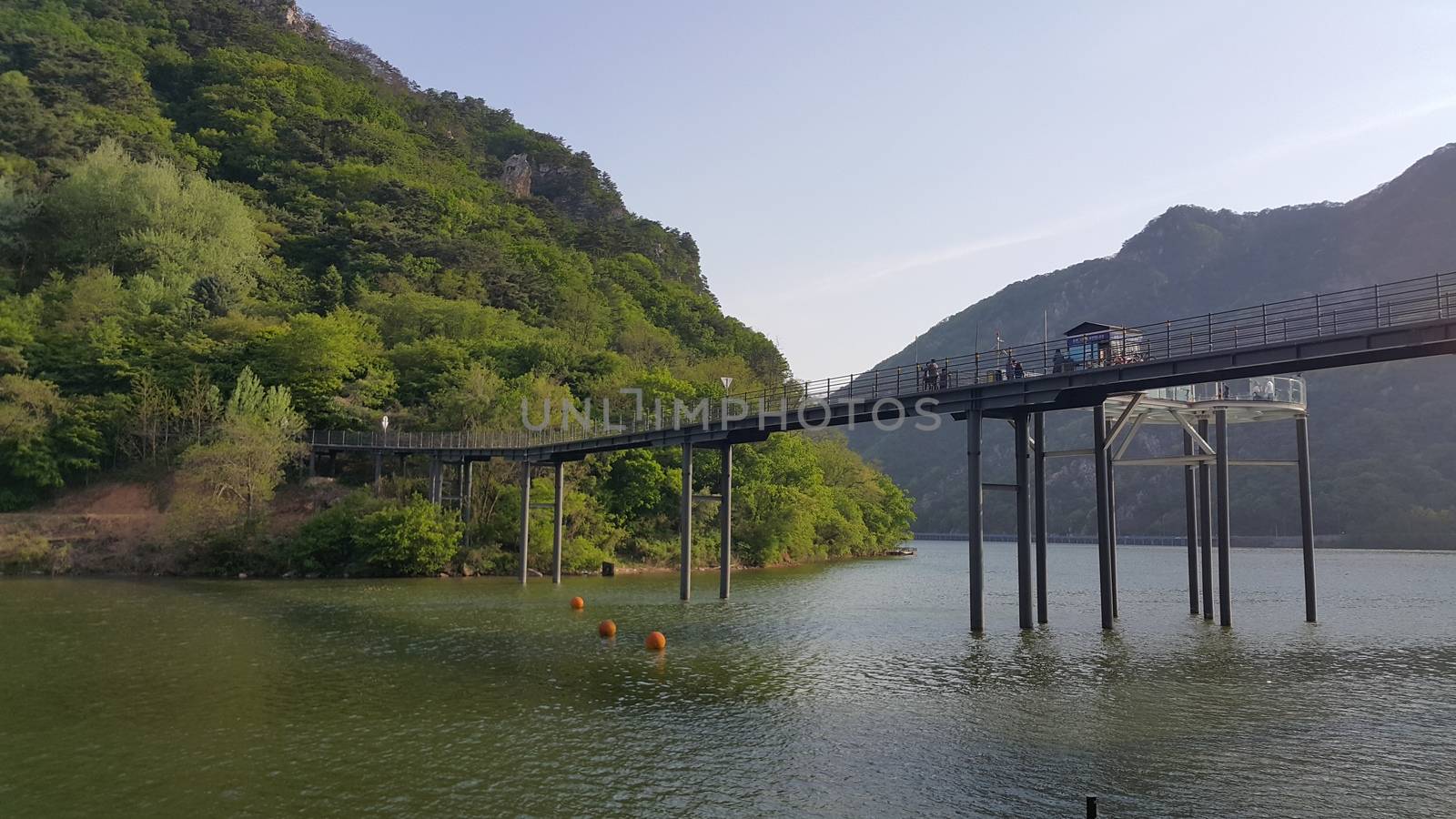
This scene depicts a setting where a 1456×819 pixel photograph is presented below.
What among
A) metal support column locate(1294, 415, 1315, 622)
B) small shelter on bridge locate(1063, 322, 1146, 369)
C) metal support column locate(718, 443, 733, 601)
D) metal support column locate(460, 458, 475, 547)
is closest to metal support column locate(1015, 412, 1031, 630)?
small shelter on bridge locate(1063, 322, 1146, 369)

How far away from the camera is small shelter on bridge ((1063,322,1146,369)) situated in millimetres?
31594

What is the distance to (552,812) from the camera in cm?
1427

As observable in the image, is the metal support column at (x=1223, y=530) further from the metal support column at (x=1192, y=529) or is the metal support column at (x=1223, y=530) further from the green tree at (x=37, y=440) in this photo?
the green tree at (x=37, y=440)

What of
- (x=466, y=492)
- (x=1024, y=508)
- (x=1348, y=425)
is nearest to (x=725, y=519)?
(x=1024, y=508)

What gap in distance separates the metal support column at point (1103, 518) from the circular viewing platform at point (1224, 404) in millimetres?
3653

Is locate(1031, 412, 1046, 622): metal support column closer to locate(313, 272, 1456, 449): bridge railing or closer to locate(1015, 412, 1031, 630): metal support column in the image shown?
locate(1015, 412, 1031, 630): metal support column

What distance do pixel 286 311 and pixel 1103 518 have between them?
262 feet

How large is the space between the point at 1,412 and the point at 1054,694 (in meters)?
70.7

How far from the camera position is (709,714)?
21.4 metres

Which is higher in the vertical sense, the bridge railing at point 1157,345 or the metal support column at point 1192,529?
the bridge railing at point 1157,345

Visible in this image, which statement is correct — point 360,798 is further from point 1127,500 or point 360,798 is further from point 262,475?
point 1127,500

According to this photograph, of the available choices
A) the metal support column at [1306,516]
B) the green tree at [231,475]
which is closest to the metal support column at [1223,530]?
the metal support column at [1306,516]

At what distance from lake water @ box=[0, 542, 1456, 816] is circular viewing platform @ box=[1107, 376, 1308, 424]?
8.83 m

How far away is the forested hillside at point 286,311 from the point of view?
65.7m
